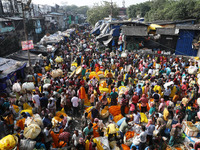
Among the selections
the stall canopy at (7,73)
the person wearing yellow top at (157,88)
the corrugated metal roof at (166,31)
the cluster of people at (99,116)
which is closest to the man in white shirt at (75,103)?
the cluster of people at (99,116)

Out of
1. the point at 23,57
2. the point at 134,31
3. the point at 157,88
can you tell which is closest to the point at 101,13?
the point at 134,31

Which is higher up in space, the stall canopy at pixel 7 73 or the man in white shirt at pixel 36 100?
the stall canopy at pixel 7 73

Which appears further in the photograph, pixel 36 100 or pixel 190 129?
pixel 36 100

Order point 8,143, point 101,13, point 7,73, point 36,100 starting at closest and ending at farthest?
point 8,143 → point 36,100 → point 7,73 → point 101,13

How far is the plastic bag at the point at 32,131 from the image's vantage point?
5018mm

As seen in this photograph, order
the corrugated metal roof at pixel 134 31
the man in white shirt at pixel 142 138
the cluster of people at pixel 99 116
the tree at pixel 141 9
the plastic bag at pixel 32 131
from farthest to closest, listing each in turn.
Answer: the tree at pixel 141 9 → the corrugated metal roof at pixel 134 31 → the cluster of people at pixel 99 116 → the man in white shirt at pixel 142 138 → the plastic bag at pixel 32 131

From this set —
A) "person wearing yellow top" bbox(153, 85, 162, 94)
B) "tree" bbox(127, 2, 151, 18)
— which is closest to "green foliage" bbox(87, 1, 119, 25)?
"tree" bbox(127, 2, 151, 18)

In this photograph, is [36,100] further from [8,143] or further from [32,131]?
[8,143]

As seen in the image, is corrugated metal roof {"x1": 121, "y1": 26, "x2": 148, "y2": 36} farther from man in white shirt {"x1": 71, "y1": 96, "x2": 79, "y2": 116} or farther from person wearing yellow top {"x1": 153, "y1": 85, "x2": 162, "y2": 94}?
man in white shirt {"x1": 71, "y1": 96, "x2": 79, "y2": 116}

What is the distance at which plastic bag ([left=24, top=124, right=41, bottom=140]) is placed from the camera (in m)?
5.02

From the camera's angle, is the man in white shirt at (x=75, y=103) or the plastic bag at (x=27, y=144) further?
the man in white shirt at (x=75, y=103)

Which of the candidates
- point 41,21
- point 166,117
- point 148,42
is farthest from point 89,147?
point 41,21

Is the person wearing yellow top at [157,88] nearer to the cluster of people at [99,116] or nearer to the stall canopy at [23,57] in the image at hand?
the cluster of people at [99,116]

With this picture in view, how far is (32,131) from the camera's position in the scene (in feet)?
16.6
